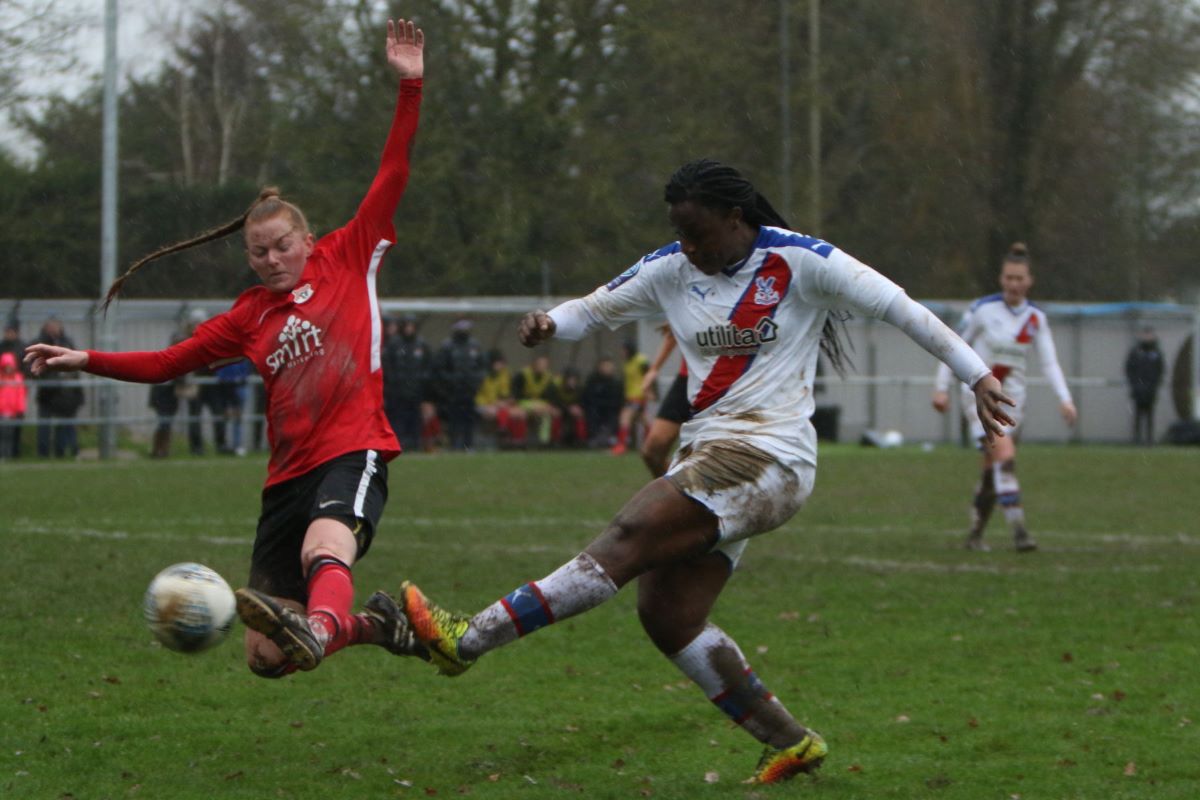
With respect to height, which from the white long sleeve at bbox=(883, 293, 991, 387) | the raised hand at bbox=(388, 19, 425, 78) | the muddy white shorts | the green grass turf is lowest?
the green grass turf

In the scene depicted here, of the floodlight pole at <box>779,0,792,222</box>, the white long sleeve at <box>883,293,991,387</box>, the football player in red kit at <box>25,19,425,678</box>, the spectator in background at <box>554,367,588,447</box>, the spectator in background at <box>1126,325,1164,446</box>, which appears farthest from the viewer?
the floodlight pole at <box>779,0,792,222</box>

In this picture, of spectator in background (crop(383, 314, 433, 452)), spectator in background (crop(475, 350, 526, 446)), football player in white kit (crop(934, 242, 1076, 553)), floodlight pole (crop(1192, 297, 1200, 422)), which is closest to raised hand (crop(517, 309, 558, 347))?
football player in white kit (crop(934, 242, 1076, 553))

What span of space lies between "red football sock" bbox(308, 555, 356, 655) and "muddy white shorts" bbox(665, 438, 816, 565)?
110 centimetres

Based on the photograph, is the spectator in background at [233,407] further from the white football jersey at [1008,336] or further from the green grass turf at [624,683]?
the white football jersey at [1008,336]

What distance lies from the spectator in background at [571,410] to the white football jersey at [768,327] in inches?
840

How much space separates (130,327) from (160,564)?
14617mm

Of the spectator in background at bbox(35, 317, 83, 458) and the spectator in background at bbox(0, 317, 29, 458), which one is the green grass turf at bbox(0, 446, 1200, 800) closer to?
the spectator in background at bbox(0, 317, 29, 458)

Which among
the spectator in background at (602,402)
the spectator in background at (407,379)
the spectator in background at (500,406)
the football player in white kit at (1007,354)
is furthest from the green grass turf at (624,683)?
the spectator in background at (602,402)

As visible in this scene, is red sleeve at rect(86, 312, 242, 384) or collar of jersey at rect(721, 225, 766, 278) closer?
collar of jersey at rect(721, 225, 766, 278)

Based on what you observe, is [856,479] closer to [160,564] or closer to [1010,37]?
[160,564]

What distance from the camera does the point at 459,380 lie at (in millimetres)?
25719

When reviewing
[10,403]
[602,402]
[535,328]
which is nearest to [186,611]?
[535,328]

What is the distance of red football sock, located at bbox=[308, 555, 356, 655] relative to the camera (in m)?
5.21

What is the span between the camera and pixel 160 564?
36.8 ft
